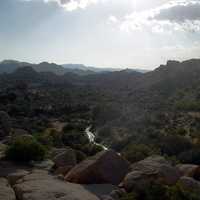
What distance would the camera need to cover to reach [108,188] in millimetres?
13125

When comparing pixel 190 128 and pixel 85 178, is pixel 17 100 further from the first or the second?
pixel 85 178

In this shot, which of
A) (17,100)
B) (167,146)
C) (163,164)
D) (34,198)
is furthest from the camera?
(17,100)

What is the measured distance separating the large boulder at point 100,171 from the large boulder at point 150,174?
25.7 inches

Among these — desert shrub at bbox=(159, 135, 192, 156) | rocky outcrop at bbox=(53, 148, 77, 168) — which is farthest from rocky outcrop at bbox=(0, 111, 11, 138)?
desert shrub at bbox=(159, 135, 192, 156)

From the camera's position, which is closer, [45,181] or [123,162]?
[45,181]

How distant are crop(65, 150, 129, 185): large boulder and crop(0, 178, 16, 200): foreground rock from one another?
246 centimetres

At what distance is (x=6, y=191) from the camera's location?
11641mm

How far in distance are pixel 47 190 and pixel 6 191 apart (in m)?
1.31

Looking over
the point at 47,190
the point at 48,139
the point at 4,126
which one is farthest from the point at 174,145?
the point at 47,190

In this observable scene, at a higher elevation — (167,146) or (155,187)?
(155,187)

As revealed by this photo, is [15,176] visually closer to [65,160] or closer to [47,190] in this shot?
[47,190]

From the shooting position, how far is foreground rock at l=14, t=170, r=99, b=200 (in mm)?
10961

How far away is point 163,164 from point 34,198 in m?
6.02

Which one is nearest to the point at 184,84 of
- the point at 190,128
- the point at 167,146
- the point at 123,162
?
the point at 190,128
